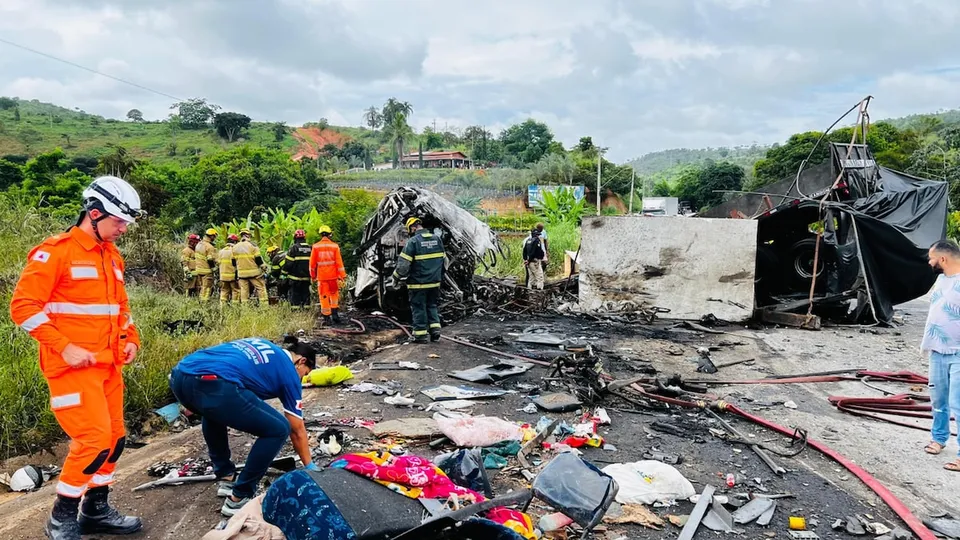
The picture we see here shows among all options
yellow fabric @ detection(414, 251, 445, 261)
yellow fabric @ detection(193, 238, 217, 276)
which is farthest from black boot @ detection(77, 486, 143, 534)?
yellow fabric @ detection(193, 238, 217, 276)

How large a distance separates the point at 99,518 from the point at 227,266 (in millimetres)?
7916

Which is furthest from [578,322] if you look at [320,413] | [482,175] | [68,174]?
[482,175]

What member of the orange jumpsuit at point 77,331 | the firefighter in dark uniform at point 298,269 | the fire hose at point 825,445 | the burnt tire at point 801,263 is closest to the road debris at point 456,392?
the fire hose at point 825,445

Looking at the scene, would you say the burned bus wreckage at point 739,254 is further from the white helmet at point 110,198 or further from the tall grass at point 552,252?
the white helmet at point 110,198

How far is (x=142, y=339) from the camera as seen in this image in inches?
235

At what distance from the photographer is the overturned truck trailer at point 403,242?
954cm

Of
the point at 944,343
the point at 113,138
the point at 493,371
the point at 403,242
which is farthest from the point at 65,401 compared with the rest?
the point at 113,138

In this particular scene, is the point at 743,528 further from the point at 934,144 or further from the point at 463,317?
the point at 934,144

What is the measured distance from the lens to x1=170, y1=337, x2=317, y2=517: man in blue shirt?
3.01m

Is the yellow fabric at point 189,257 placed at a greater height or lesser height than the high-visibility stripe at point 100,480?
greater

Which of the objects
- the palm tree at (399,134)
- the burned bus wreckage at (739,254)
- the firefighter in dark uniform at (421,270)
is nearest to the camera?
the firefighter in dark uniform at (421,270)

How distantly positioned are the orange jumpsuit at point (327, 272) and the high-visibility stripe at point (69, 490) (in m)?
6.58

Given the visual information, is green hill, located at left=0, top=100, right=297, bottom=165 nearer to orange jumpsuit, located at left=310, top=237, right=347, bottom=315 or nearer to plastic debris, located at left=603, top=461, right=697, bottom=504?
orange jumpsuit, located at left=310, top=237, right=347, bottom=315

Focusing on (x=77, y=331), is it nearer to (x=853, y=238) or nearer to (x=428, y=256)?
(x=428, y=256)
